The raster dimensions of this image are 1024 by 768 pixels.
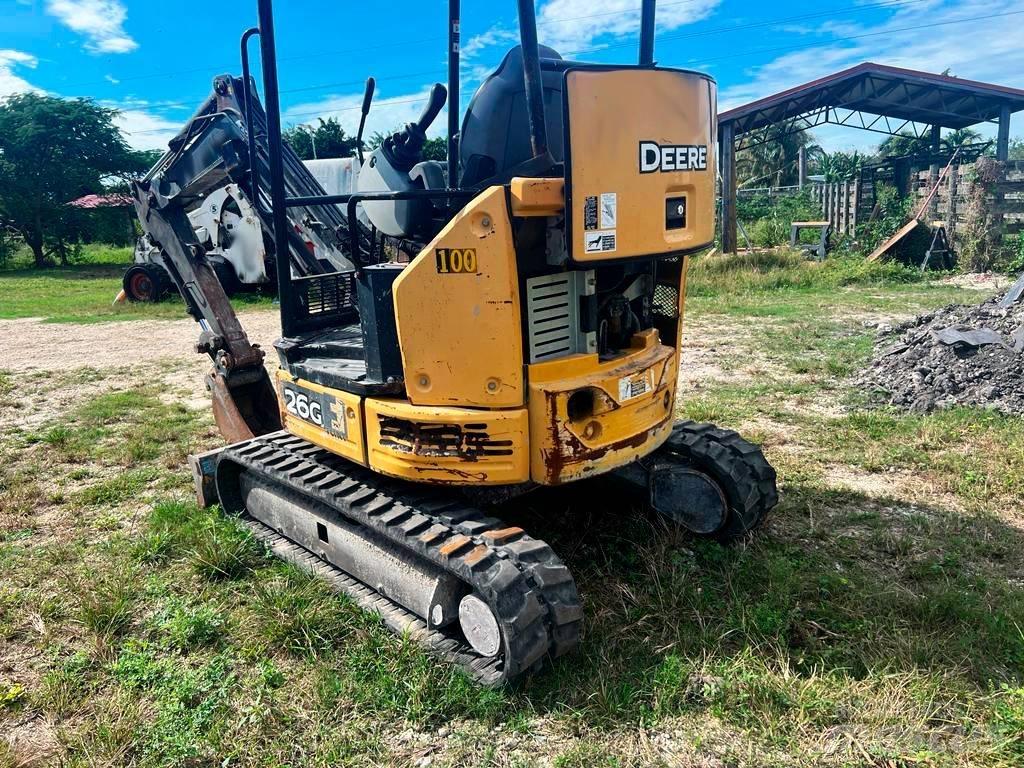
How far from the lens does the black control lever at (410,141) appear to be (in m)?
3.75

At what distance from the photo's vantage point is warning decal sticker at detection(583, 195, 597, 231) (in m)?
2.95

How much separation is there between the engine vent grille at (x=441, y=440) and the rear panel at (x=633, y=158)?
87 centimetres

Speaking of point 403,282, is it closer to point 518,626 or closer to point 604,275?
point 604,275

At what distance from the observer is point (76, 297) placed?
18.6 meters

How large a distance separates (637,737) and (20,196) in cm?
3230

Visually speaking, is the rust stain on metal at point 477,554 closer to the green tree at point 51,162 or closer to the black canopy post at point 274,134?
the black canopy post at point 274,134

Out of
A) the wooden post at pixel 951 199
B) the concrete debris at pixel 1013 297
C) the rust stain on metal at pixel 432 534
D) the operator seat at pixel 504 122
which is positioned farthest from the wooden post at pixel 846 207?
the rust stain on metal at pixel 432 534

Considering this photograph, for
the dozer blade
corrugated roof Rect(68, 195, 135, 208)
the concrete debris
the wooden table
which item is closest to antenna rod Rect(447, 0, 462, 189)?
the dozer blade

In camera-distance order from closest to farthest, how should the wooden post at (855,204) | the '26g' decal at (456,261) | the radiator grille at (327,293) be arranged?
the '26g' decal at (456,261) < the radiator grille at (327,293) < the wooden post at (855,204)

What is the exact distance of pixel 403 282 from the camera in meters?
3.21

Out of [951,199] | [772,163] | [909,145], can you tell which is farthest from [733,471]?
[772,163]

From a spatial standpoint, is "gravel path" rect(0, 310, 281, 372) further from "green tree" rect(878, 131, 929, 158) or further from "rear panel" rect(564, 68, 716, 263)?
"green tree" rect(878, 131, 929, 158)

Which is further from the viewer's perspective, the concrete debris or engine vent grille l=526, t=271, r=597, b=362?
the concrete debris

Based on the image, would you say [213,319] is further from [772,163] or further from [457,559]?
[772,163]
